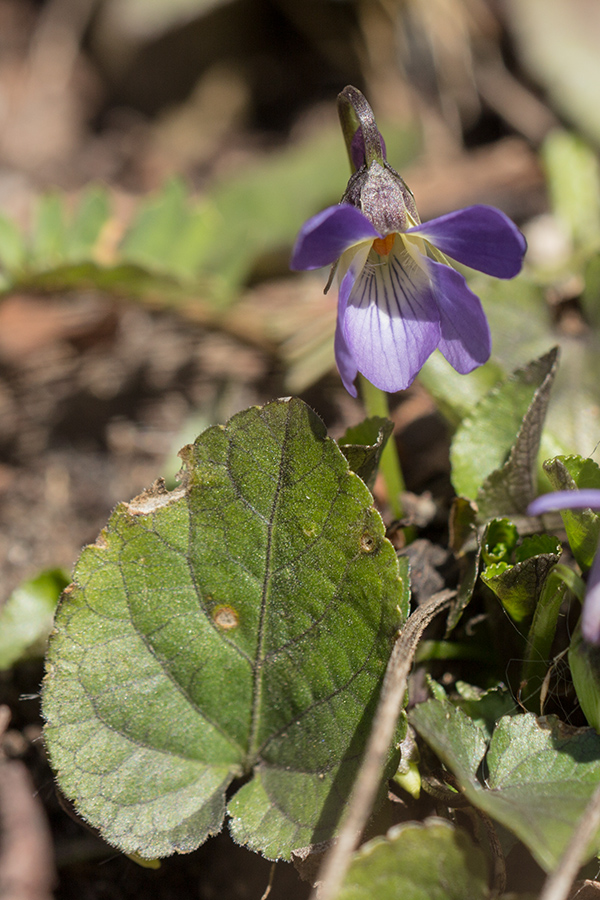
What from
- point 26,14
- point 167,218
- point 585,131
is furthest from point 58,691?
point 26,14

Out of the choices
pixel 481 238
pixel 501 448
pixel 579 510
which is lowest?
pixel 501 448

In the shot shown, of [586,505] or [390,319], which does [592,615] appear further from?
[390,319]

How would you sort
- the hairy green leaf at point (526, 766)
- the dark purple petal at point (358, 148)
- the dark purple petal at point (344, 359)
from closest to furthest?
1. the hairy green leaf at point (526, 766)
2. the dark purple petal at point (344, 359)
3. the dark purple petal at point (358, 148)

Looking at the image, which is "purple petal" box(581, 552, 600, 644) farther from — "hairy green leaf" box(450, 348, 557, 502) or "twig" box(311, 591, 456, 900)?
"hairy green leaf" box(450, 348, 557, 502)

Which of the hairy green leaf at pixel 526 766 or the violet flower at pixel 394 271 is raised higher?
the violet flower at pixel 394 271

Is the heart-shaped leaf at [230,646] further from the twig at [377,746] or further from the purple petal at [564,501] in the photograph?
the purple petal at [564,501]

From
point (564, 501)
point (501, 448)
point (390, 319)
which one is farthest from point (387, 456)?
point (564, 501)

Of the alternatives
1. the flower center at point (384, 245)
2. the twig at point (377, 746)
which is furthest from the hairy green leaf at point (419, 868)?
the flower center at point (384, 245)
